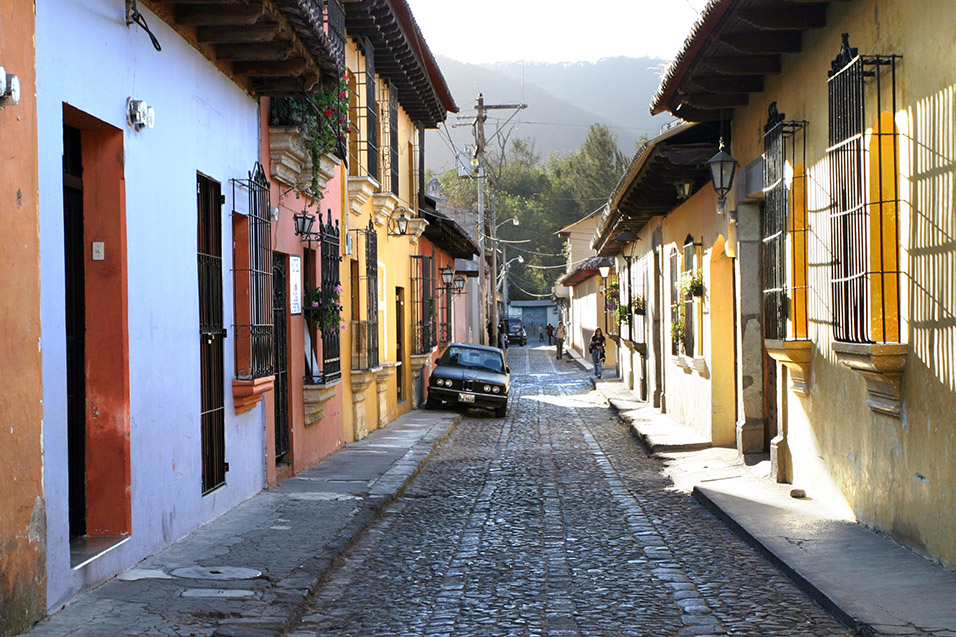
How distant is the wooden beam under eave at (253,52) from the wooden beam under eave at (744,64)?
383 cm

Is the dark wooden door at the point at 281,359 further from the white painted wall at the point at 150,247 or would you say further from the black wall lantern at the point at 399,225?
the black wall lantern at the point at 399,225

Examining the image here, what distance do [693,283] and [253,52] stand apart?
26.0 ft

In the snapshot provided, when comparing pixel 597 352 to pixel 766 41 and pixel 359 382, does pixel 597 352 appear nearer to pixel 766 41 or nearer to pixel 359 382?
pixel 359 382

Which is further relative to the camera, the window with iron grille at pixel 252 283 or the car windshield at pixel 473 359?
the car windshield at pixel 473 359

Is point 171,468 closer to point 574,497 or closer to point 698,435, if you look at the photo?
point 574,497

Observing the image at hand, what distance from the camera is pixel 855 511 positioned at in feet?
26.6

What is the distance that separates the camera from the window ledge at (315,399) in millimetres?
11617

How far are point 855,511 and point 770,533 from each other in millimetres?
855

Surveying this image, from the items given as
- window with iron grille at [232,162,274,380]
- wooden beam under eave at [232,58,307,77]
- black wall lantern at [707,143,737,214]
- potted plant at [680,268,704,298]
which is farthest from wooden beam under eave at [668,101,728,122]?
window with iron grille at [232,162,274,380]

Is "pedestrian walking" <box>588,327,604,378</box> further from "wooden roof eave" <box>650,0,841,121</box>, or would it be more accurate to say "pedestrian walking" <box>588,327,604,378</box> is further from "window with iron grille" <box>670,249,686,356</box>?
"wooden roof eave" <box>650,0,841,121</box>

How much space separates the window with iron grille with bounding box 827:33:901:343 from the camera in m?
7.08

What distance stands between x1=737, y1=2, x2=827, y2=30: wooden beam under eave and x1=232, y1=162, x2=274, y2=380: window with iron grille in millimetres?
4524

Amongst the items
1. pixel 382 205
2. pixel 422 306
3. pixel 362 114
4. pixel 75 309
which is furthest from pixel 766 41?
pixel 422 306

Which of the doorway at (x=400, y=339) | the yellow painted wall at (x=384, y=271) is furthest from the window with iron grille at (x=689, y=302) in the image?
the doorway at (x=400, y=339)
